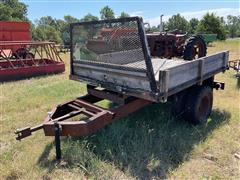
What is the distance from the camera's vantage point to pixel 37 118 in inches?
195

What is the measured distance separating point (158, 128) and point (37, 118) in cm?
218

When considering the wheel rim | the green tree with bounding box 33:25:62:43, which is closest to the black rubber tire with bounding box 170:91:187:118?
the wheel rim

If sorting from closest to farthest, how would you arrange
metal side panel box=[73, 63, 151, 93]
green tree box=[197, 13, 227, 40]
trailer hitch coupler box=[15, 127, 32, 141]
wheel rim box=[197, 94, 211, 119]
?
trailer hitch coupler box=[15, 127, 32, 141], metal side panel box=[73, 63, 151, 93], wheel rim box=[197, 94, 211, 119], green tree box=[197, 13, 227, 40]

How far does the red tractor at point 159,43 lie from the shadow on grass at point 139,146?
1.23 metres

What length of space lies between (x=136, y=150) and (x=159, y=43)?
12.4 feet

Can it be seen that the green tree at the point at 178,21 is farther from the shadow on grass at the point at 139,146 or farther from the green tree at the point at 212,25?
the shadow on grass at the point at 139,146

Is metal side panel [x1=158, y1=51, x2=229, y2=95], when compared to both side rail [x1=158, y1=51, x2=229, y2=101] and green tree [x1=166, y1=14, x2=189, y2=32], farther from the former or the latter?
green tree [x1=166, y1=14, x2=189, y2=32]

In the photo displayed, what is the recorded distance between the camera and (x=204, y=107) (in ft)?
15.5

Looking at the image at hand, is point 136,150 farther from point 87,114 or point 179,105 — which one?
point 179,105

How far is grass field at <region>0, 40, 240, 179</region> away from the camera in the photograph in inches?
126

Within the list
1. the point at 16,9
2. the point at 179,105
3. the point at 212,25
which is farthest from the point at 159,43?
the point at 16,9

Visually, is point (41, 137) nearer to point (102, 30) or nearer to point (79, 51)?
point (79, 51)

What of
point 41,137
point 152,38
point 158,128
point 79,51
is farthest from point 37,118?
point 152,38

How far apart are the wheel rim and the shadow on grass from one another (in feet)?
0.55
